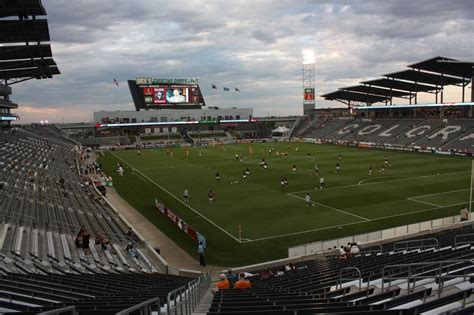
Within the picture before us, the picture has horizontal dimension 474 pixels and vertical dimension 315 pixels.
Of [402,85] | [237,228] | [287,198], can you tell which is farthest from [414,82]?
[237,228]

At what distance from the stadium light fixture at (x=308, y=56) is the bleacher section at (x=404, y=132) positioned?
1719 cm

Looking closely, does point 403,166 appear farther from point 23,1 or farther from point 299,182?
point 23,1

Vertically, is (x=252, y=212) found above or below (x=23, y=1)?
below


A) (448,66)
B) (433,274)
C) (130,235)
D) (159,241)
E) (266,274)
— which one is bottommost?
(159,241)

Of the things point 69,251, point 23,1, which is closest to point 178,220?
point 69,251

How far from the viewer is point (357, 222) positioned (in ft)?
83.3

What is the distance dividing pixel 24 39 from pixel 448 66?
187 ft

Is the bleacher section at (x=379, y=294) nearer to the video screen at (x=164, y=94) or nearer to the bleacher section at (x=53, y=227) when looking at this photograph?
the bleacher section at (x=53, y=227)

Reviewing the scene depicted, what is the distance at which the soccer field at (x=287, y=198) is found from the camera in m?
23.2

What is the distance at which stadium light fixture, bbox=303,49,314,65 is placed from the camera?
10738 cm

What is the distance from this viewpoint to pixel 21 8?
2339 centimetres

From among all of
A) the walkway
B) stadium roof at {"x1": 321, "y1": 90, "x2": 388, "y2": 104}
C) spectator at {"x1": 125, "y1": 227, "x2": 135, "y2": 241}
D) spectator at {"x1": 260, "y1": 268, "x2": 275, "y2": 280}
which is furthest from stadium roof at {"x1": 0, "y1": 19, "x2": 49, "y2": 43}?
stadium roof at {"x1": 321, "y1": 90, "x2": 388, "y2": 104}

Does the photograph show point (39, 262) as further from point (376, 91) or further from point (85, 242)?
point (376, 91)

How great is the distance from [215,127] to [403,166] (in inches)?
Result: 3049
